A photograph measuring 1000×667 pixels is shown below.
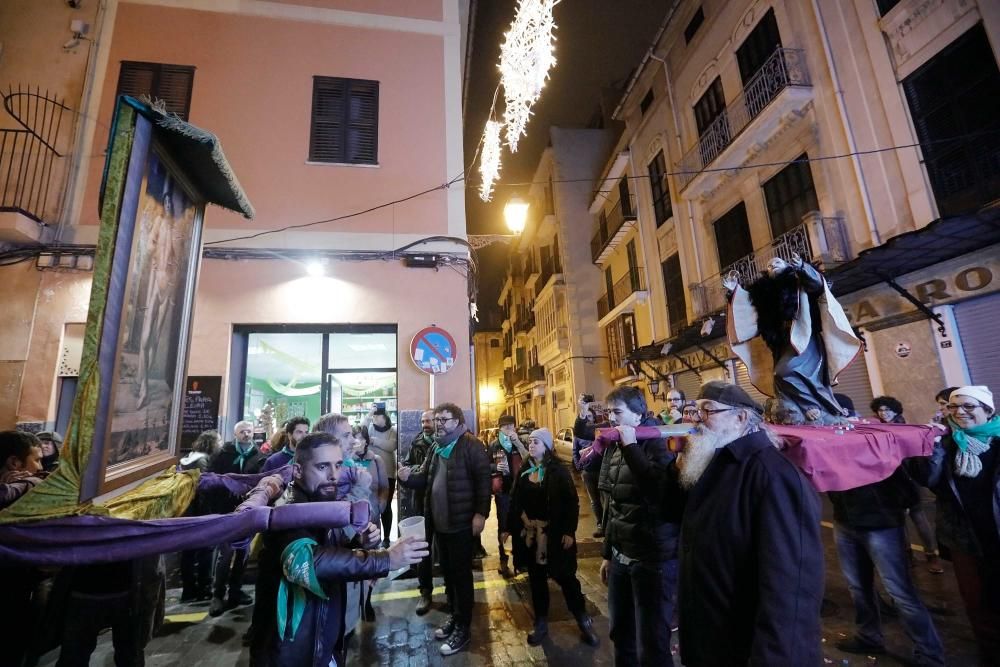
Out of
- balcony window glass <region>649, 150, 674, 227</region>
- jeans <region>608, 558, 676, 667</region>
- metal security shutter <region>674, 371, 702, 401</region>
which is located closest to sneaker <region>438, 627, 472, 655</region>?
jeans <region>608, 558, 676, 667</region>

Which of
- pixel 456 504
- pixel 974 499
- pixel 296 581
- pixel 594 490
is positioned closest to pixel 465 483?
pixel 456 504

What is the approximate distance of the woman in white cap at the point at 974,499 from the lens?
3.12 metres

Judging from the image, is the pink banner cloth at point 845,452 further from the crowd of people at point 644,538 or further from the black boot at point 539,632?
the black boot at point 539,632

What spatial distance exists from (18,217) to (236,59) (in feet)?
14.0

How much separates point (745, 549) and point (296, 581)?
2.01 m

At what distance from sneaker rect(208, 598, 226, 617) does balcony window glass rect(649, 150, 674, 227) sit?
54.9ft

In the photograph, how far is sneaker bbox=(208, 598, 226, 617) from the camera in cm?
470

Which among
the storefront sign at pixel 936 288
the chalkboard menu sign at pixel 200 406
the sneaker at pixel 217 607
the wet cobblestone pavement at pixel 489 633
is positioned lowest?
the wet cobblestone pavement at pixel 489 633

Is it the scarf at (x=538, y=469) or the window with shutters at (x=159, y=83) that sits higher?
the window with shutters at (x=159, y=83)

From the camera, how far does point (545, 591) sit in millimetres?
4219

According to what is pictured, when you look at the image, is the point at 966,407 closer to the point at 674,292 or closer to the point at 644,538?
the point at 644,538

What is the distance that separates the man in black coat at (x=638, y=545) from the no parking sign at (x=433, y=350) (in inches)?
166

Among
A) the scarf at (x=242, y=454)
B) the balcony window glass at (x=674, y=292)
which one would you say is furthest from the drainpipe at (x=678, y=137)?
the scarf at (x=242, y=454)

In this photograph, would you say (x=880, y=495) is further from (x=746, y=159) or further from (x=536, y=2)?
(x=746, y=159)
